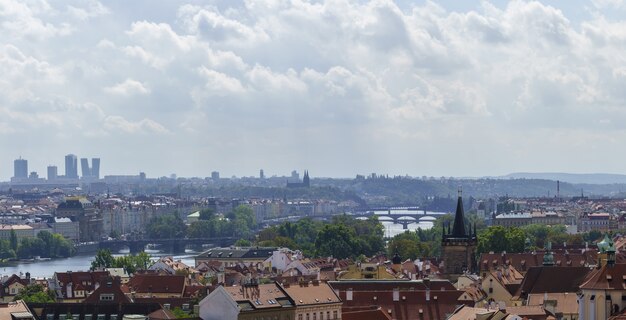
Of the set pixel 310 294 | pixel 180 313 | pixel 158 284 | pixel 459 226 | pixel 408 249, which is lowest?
pixel 180 313

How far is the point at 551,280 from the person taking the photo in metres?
71.8

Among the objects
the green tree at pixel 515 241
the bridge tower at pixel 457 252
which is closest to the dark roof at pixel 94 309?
the bridge tower at pixel 457 252

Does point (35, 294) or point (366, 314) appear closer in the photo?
point (366, 314)

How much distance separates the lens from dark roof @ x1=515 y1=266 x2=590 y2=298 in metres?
70.9

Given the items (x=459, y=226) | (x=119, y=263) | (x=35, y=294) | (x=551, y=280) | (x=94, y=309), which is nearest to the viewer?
(x=94, y=309)

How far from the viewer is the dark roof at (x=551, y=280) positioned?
70.9 meters

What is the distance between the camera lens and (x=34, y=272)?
155000mm

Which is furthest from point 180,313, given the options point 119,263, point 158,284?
point 119,263

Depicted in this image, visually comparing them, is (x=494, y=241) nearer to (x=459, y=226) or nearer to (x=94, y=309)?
(x=459, y=226)

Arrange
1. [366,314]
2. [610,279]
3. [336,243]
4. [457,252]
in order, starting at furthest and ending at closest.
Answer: [336,243], [457,252], [366,314], [610,279]

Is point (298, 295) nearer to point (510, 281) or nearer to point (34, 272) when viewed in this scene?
point (510, 281)

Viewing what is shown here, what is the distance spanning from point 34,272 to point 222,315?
98.6m

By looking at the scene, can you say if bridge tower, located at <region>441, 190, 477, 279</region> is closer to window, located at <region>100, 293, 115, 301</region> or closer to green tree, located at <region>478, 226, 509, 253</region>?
green tree, located at <region>478, 226, 509, 253</region>

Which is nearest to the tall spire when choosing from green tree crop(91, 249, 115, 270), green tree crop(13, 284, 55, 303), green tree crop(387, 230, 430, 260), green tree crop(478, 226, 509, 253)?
green tree crop(478, 226, 509, 253)
